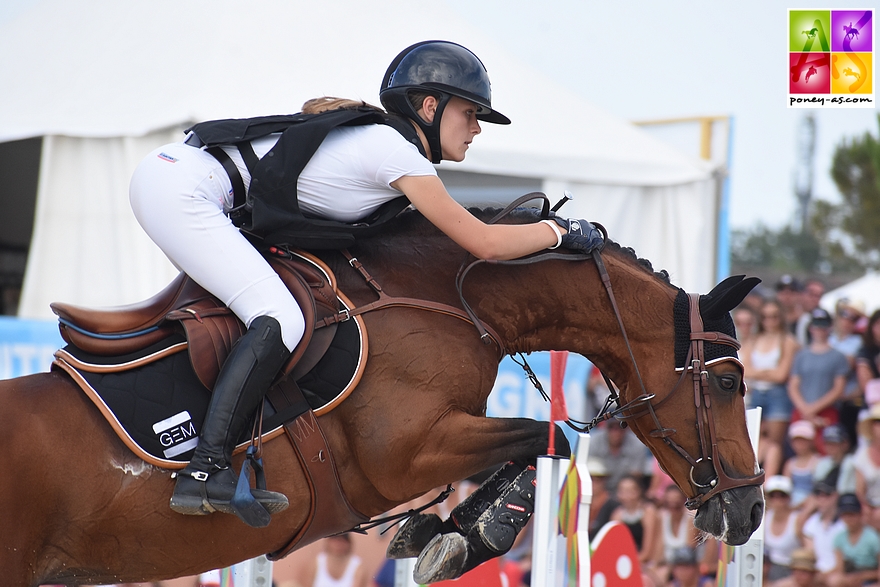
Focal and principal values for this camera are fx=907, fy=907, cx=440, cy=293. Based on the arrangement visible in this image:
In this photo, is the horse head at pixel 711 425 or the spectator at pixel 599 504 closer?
the horse head at pixel 711 425

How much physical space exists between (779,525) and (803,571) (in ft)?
1.24

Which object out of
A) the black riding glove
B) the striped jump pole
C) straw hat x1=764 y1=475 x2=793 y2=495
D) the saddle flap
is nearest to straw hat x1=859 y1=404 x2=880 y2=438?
straw hat x1=764 y1=475 x2=793 y2=495

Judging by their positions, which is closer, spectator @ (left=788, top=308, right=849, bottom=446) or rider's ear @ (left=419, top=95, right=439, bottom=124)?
rider's ear @ (left=419, top=95, right=439, bottom=124)

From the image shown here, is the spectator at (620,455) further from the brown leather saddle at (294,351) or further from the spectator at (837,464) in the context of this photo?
the brown leather saddle at (294,351)

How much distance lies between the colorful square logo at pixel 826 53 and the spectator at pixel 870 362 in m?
2.02

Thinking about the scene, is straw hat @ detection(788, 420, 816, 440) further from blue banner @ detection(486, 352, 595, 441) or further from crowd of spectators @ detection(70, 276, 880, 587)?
blue banner @ detection(486, 352, 595, 441)

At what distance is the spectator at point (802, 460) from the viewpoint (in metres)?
6.88

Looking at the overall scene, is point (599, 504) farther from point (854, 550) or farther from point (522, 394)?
point (854, 550)

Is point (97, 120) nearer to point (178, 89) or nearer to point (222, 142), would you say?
point (178, 89)

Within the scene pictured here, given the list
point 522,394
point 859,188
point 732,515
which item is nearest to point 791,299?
point 522,394

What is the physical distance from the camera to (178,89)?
7336 mm

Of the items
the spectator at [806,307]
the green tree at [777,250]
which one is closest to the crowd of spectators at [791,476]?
the spectator at [806,307]

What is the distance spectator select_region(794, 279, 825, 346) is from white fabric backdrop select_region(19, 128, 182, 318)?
18.0ft

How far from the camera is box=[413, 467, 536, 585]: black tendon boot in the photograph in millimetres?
2965
